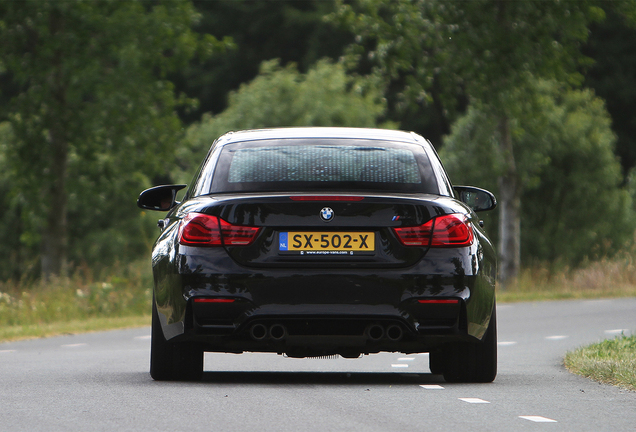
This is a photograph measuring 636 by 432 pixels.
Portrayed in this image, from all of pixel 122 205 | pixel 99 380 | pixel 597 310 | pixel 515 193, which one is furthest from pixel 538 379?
pixel 122 205

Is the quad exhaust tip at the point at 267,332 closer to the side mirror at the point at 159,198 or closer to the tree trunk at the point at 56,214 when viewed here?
the side mirror at the point at 159,198

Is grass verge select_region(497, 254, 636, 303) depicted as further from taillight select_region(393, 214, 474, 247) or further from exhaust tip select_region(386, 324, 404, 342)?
exhaust tip select_region(386, 324, 404, 342)

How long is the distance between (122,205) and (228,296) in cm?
2259

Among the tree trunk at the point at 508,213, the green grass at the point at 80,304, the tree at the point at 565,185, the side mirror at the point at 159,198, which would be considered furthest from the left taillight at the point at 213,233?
the tree at the point at 565,185

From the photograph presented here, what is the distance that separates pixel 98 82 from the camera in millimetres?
23844

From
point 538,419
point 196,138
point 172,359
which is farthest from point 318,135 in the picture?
point 196,138

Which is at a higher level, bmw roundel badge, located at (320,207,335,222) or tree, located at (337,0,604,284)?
tree, located at (337,0,604,284)

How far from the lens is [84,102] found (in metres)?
24.4

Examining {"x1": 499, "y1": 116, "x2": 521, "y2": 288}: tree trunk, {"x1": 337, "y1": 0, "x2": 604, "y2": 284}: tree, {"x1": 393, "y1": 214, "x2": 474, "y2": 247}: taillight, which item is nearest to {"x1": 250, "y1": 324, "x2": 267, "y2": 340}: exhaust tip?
{"x1": 393, "y1": 214, "x2": 474, "y2": 247}: taillight

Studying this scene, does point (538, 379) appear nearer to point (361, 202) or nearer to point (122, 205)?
point (361, 202)

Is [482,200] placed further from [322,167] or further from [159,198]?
[159,198]

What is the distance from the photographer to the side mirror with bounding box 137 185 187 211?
8703 millimetres

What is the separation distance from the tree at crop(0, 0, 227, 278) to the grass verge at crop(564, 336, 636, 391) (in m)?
14.9

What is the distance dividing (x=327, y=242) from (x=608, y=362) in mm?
2905
